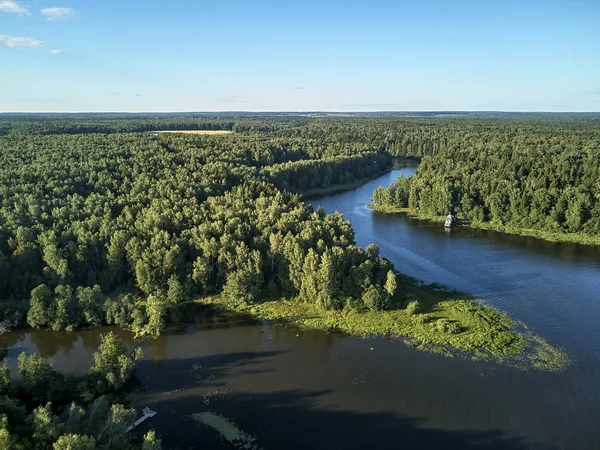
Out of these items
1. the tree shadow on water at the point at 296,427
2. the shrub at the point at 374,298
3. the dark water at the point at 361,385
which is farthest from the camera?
the shrub at the point at 374,298

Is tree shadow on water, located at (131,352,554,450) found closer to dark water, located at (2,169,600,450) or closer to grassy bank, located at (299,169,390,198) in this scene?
dark water, located at (2,169,600,450)

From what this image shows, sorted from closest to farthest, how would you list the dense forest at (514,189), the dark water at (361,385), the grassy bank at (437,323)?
1. the dark water at (361,385)
2. the grassy bank at (437,323)
3. the dense forest at (514,189)

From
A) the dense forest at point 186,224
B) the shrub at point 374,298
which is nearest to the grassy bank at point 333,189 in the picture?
the dense forest at point 186,224

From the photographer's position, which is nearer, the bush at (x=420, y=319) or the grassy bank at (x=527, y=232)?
the bush at (x=420, y=319)

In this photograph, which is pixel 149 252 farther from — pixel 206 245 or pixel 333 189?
pixel 333 189

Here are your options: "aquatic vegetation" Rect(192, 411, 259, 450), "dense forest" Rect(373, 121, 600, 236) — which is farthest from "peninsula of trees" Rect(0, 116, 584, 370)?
"aquatic vegetation" Rect(192, 411, 259, 450)

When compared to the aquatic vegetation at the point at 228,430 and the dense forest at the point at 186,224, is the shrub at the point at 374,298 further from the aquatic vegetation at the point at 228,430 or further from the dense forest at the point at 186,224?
the aquatic vegetation at the point at 228,430

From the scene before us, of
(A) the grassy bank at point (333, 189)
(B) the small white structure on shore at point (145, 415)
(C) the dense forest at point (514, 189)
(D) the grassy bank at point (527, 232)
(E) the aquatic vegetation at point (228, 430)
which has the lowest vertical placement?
(E) the aquatic vegetation at point (228, 430)

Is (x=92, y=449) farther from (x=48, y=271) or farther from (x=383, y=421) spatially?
(x=48, y=271)
